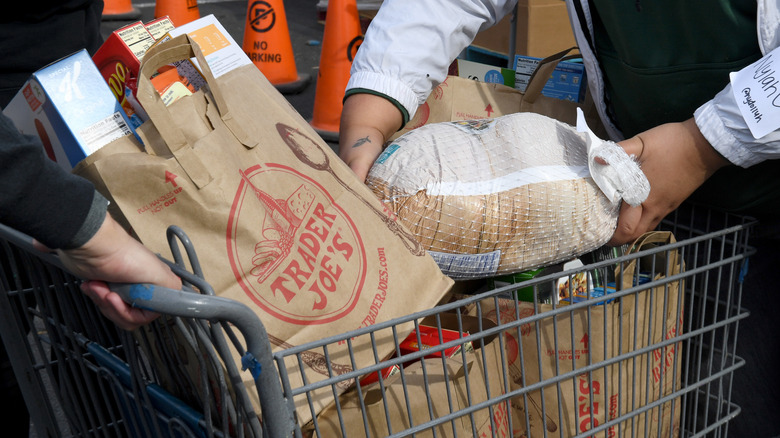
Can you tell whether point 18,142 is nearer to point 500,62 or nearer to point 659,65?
point 659,65

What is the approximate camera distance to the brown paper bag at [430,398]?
51.7 inches

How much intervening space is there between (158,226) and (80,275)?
180mm

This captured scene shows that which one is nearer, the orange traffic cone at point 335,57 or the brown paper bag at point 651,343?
the brown paper bag at point 651,343

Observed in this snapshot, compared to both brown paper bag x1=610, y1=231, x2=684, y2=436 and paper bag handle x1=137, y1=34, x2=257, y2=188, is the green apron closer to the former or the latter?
brown paper bag x1=610, y1=231, x2=684, y2=436

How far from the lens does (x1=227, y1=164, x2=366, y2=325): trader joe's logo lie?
1293 millimetres

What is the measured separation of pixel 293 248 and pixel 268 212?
85mm

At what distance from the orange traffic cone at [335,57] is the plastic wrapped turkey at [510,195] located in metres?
3.10

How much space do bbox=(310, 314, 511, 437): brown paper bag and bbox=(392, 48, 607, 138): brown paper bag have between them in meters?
0.86

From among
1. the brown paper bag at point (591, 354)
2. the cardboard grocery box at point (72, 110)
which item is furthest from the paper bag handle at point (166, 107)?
the brown paper bag at point (591, 354)

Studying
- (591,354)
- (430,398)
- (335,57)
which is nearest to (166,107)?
(430,398)

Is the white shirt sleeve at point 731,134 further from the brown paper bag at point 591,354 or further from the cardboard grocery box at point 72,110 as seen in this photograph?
the cardboard grocery box at point 72,110

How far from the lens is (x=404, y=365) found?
1.47 m

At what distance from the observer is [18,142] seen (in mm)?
933

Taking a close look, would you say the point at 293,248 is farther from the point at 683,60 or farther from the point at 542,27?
the point at 542,27
